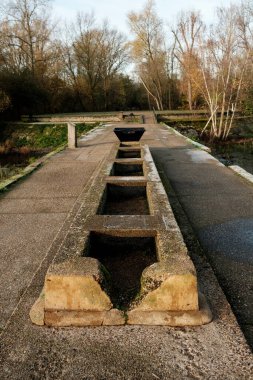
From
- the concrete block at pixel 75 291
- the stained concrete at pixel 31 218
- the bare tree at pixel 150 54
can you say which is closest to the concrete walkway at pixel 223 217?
the concrete block at pixel 75 291

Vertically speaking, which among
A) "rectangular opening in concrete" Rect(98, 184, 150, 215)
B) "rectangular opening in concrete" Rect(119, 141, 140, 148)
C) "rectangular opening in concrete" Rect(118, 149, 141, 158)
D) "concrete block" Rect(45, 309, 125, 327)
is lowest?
"concrete block" Rect(45, 309, 125, 327)

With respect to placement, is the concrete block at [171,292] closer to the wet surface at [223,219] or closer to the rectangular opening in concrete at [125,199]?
the wet surface at [223,219]

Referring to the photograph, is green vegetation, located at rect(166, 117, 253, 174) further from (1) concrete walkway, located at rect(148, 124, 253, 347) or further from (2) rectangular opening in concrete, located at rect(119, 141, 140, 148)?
(1) concrete walkway, located at rect(148, 124, 253, 347)

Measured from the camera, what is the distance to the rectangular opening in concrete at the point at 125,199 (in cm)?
490

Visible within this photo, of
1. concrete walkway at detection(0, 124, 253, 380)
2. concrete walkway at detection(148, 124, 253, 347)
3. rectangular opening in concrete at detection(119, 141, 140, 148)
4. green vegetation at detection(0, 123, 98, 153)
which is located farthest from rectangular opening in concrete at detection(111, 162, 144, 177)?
green vegetation at detection(0, 123, 98, 153)

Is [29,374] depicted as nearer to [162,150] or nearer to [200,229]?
[200,229]

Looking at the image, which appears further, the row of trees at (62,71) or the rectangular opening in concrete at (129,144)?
the row of trees at (62,71)

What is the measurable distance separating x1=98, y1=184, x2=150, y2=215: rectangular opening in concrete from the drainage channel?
1.53 meters

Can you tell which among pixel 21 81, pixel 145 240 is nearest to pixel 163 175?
pixel 145 240

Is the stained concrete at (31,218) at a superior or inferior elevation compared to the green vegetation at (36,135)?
inferior

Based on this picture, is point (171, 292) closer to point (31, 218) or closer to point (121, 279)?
point (121, 279)

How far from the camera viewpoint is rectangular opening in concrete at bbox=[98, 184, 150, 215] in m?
4.90

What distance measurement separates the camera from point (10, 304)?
8.27ft

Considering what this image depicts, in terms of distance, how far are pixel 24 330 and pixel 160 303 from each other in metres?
0.96
